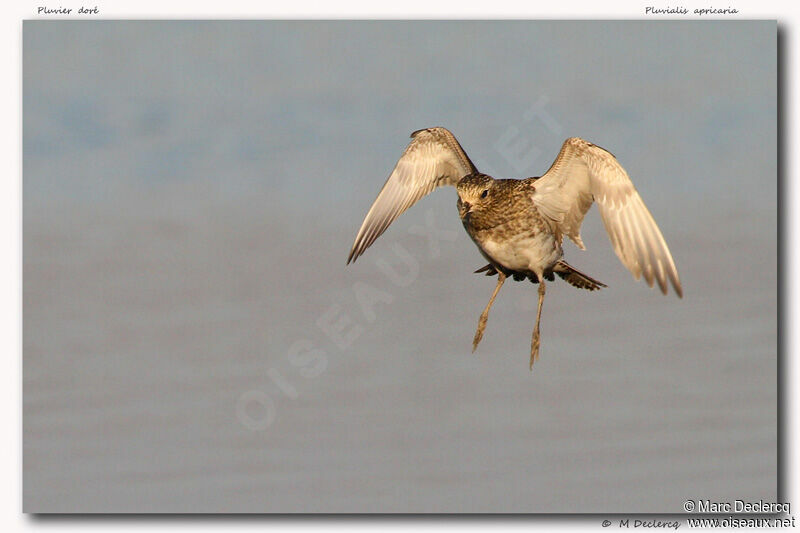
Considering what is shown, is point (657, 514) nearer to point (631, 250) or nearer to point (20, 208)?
point (631, 250)

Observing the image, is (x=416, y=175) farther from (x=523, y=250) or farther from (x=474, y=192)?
(x=523, y=250)

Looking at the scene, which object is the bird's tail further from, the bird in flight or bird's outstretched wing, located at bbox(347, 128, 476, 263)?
bird's outstretched wing, located at bbox(347, 128, 476, 263)

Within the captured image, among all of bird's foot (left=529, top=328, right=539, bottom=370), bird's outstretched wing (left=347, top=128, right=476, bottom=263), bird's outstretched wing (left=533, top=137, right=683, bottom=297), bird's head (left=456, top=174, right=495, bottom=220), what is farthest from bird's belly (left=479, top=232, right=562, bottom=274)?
bird's outstretched wing (left=347, top=128, right=476, bottom=263)

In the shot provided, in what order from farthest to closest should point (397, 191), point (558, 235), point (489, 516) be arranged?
point (397, 191), point (558, 235), point (489, 516)

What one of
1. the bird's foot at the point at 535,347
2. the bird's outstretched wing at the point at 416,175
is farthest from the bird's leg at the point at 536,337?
the bird's outstretched wing at the point at 416,175

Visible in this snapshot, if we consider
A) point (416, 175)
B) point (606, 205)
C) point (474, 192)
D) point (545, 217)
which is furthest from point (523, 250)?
point (416, 175)

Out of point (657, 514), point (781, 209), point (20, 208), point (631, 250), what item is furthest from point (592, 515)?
point (20, 208)

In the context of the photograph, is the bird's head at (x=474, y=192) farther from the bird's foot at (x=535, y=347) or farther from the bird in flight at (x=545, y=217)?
the bird's foot at (x=535, y=347)
